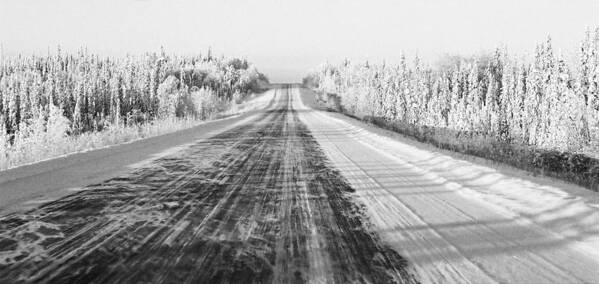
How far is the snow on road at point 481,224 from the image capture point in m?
3.20

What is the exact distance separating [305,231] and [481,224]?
2.18 m

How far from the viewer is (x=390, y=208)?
5090 millimetres

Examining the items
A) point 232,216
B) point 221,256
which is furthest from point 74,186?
point 221,256

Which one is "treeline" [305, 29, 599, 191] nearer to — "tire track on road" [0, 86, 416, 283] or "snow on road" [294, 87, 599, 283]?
"snow on road" [294, 87, 599, 283]

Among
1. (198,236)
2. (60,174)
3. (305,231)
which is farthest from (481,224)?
(60,174)

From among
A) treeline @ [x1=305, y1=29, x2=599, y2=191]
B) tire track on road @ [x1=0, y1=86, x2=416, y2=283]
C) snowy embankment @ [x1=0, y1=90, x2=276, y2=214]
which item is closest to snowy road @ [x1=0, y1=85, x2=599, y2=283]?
tire track on road @ [x1=0, y1=86, x2=416, y2=283]

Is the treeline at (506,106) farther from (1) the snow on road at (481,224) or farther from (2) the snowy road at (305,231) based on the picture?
(2) the snowy road at (305,231)

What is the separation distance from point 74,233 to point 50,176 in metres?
3.62

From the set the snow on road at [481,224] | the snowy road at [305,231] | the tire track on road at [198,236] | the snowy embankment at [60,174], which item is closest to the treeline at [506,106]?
the snow on road at [481,224]

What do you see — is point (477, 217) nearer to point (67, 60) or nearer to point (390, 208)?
point (390, 208)

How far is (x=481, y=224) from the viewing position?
177 inches

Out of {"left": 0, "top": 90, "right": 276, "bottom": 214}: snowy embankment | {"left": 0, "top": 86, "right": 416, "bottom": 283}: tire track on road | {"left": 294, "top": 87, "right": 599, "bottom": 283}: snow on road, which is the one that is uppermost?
{"left": 294, "top": 87, "right": 599, "bottom": 283}: snow on road

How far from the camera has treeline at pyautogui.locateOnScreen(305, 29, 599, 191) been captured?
19681mm

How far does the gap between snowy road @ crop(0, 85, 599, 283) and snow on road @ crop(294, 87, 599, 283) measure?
2 centimetres
